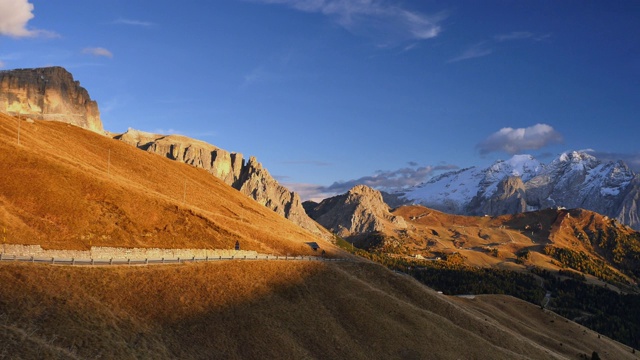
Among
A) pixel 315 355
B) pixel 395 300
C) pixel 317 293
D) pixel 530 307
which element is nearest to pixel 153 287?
pixel 315 355

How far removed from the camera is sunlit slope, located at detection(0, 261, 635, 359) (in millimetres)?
47812

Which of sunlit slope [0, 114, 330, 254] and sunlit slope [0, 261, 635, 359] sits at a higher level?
sunlit slope [0, 114, 330, 254]

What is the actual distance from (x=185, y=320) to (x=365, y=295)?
3759cm

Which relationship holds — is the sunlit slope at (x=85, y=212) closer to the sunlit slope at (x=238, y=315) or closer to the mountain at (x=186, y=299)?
the mountain at (x=186, y=299)

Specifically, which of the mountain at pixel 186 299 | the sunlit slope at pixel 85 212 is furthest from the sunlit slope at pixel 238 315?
the sunlit slope at pixel 85 212

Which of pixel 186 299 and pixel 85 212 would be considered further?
pixel 85 212

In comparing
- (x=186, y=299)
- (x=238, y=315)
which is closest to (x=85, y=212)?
(x=186, y=299)

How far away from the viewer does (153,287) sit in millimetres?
65312

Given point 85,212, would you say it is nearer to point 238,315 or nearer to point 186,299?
point 186,299

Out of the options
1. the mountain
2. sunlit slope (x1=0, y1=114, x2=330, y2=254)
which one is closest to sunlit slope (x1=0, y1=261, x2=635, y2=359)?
the mountain

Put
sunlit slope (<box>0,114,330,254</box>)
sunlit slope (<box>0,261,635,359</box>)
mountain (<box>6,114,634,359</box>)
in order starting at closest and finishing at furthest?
1. sunlit slope (<box>0,261,635,359</box>)
2. mountain (<box>6,114,634,359</box>)
3. sunlit slope (<box>0,114,330,254</box>)

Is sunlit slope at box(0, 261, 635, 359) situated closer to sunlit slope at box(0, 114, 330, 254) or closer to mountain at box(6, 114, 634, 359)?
mountain at box(6, 114, 634, 359)

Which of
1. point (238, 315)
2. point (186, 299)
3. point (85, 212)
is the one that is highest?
point (85, 212)

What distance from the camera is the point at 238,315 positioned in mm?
68750
